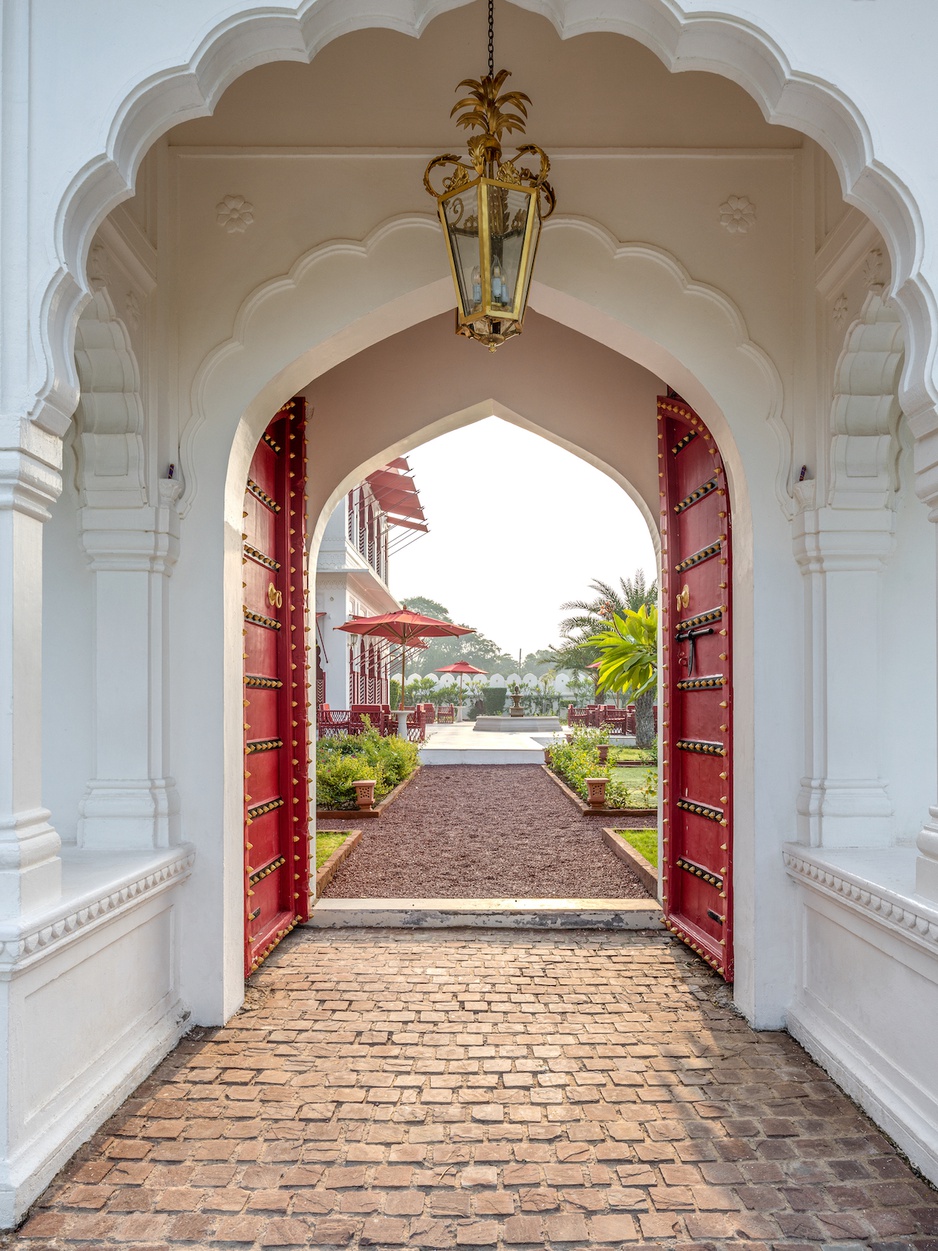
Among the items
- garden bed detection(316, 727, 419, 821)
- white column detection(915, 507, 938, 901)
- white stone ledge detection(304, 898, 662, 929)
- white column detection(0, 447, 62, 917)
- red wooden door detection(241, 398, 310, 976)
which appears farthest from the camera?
garden bed detection(316, 727, 419, 821)

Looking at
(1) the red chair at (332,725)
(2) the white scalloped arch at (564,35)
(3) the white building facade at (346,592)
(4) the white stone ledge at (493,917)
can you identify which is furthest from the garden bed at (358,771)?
(2) the white scalloped arch at (564,35)

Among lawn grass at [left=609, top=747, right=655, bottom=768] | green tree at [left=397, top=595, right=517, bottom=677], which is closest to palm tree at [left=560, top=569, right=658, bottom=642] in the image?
lawn grass at [left=609, top=747, right=655, bottom=768]

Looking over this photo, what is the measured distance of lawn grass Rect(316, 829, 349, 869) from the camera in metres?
7.55

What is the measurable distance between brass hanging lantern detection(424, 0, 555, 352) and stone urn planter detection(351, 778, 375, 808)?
8146mm

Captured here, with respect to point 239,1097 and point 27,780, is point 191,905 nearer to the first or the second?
point 239,1097

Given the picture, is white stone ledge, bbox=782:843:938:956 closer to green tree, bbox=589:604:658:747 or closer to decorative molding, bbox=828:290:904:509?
decorative molding, bbox=828:290:904:509

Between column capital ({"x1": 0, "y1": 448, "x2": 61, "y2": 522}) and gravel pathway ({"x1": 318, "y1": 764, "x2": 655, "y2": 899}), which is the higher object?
column capital ({"x1": 0, "y1": 448, "x2": 61, "y2": 522})

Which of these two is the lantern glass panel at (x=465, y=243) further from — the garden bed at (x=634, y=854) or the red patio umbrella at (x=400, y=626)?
the red patio umbrella at (x=400, y=626)

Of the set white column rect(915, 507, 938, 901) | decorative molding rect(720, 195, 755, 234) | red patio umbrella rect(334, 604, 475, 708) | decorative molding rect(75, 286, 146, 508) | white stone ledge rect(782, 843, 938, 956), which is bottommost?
white stone ledge rect(782, 843, 938, 956)

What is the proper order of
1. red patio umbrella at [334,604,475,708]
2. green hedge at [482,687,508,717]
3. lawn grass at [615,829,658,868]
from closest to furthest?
lawn grass at [615,829,658,868] < red patio umbrella at [334,604,475,708] < green hedge at [482,687,508,717]

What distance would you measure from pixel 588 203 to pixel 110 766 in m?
3.47

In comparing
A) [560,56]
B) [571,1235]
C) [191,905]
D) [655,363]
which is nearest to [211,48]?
[560,56]

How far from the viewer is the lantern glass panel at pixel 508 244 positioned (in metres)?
3.23

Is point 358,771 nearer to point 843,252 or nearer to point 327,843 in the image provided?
point 327,843
